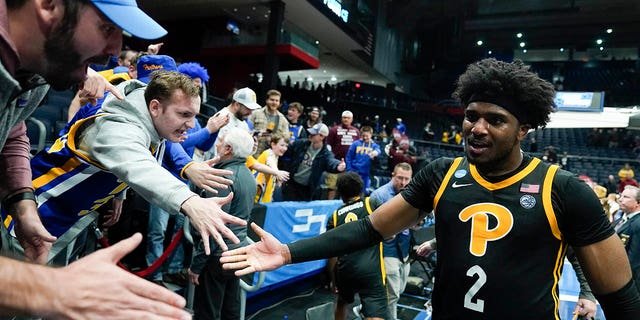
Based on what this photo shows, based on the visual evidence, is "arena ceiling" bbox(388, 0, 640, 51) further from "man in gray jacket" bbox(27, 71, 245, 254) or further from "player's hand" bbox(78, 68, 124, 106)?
"player's hand" bbox(78, 68, 124, 106)

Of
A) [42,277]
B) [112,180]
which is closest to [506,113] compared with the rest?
[42,277]

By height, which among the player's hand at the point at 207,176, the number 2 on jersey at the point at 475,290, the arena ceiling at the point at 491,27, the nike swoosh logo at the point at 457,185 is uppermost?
the arena ceiling at the point at 491,27

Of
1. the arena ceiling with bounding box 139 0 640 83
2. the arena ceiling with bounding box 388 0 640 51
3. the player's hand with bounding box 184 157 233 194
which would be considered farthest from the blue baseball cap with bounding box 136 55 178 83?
the arena ceiling with bounding box 388 0 640 51

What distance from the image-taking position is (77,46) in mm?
1263

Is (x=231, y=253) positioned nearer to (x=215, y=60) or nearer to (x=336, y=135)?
(x=336, y=135)

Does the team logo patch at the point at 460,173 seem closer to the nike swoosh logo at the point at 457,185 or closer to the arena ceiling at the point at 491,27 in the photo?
the nike swoosh logo at the point at 457,185

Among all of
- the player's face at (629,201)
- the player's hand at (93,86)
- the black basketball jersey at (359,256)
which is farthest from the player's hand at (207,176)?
the player's face at (629,201)

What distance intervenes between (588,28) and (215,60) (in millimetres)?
23138

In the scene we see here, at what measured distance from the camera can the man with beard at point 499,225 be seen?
5.93 ft

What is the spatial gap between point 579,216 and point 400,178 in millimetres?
3249

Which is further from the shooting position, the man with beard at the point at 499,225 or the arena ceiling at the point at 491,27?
the arena ceiling at the point at 491,27

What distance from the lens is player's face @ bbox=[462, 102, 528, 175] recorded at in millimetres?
1997

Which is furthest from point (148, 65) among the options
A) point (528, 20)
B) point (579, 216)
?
point (528, 20)

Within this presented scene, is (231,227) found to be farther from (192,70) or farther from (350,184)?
(192,70)
